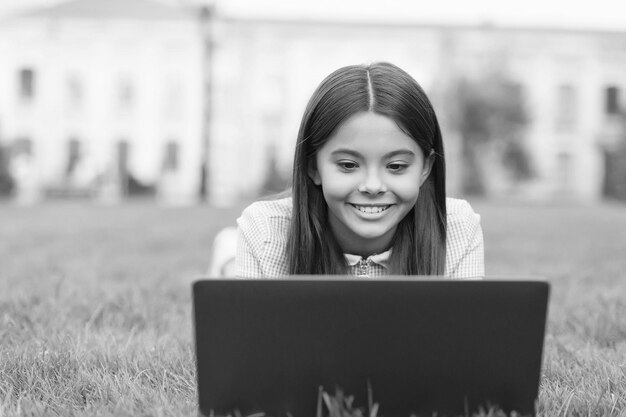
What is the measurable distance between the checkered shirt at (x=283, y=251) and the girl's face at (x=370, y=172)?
19 centimetres

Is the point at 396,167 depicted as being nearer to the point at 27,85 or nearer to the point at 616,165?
the point at 616,165

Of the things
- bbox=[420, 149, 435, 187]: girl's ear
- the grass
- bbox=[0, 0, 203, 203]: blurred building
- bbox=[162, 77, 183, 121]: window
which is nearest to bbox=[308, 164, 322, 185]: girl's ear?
bbox=[420, 149, 435, 187]: girl's ear

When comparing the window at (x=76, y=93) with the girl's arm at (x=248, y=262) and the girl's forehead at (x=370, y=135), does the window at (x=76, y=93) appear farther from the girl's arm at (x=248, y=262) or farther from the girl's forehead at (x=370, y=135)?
the girl's forehead at (x=370, y=135)

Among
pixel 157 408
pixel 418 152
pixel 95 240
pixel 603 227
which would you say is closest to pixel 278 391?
pixel 157 408

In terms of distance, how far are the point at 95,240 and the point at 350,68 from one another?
5492 millimetres

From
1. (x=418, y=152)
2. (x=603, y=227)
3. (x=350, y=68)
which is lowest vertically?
(x=603, y=227)

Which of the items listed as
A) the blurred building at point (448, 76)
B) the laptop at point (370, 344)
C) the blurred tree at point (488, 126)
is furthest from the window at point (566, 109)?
the laptop at point (370, 344)

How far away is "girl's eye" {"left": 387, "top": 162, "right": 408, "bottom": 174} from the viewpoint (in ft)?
6.36

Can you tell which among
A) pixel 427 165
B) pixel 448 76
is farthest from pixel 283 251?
pixel 448 76

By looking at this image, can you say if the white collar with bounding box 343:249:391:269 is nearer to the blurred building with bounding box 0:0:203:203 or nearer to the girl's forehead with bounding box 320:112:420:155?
the girl's forehead with bounding box 320:112:420:155

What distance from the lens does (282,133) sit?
29.7 meters

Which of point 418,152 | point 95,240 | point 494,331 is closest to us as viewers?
point 494,331

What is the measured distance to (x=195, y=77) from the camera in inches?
1163

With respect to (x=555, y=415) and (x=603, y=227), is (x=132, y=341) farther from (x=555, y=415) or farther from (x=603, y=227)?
(x=603, y=227)
